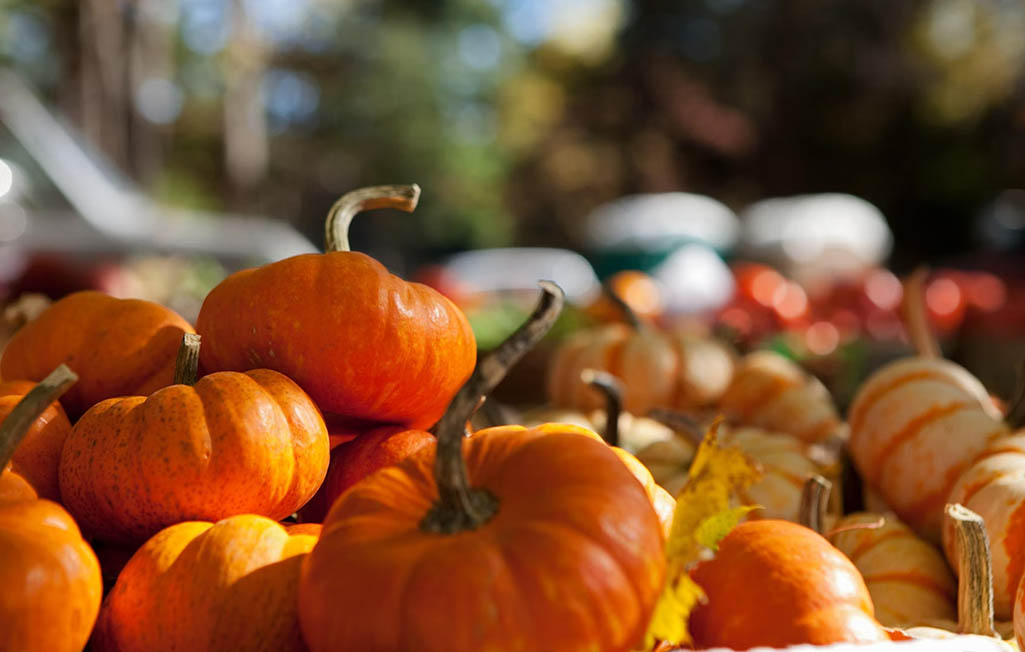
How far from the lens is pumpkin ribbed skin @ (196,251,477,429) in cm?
129

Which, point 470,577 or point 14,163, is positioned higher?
point 470,577

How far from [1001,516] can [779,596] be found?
67 centimetres

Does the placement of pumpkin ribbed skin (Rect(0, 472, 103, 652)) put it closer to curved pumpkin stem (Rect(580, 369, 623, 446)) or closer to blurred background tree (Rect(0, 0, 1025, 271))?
curved pumpkin stem (Rect(580, 369, 623, 446))

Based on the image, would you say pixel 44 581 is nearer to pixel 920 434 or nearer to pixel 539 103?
pixel 920 434

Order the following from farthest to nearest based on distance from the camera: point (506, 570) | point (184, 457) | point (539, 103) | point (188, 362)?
point (539, 103), point (188, 362), point (184, 457), point (506, 570)

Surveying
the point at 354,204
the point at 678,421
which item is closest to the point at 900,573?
the point at 678,421

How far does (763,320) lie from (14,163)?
19.9 ft

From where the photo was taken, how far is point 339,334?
129cm

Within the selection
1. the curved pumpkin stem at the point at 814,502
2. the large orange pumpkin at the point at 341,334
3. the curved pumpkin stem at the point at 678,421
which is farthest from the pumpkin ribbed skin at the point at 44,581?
the curved pumpkin stem at the point at 678,421

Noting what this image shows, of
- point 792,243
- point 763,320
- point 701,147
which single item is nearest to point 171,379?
point 763,320

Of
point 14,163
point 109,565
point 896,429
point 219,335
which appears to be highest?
point 219,335

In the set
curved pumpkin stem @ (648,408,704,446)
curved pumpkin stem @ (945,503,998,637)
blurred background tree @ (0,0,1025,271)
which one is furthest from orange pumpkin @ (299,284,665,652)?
blurred background tree @ (0,0,1025,271)

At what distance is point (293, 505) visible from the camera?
1.23 m

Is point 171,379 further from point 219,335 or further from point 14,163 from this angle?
point 14,163
